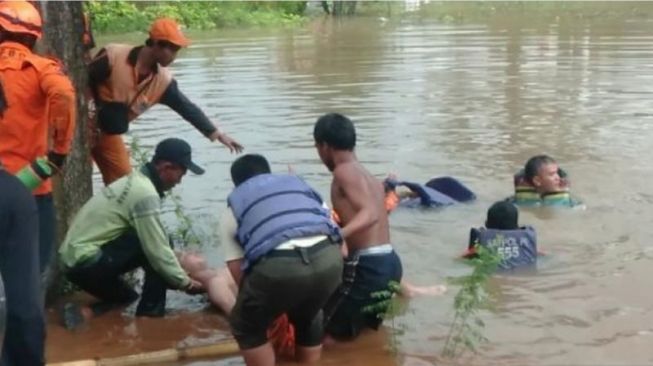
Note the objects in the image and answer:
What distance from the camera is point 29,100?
5707 mm

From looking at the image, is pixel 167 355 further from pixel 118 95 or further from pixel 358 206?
pixel 118 95

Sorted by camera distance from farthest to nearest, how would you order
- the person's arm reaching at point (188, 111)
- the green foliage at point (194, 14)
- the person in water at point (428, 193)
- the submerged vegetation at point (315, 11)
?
the green foliage at point (194, 14)
the submerged vegetation at point (315, 11)
the person in water at point (428, 193)
the person's arm reaching at point (188, 111)

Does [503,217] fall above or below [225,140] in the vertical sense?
below

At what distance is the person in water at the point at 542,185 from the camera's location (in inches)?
371

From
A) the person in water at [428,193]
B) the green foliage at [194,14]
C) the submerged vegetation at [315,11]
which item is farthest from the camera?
the green foliage at [194,14]

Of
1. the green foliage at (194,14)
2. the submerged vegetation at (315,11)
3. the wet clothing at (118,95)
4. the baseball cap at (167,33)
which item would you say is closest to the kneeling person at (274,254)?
the baseball cap at (167,33)

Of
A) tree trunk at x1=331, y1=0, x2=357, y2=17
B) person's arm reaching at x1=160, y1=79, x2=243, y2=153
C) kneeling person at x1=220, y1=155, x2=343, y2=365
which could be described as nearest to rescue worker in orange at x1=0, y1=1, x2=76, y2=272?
kneeling person at x1=220, y1=155, x2=343, y2=365

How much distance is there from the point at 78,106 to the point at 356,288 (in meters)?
2.25

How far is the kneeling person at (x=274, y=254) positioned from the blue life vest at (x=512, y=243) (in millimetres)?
2461

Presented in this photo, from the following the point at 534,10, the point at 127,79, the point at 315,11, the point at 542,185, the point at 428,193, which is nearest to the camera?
the point at 127,79

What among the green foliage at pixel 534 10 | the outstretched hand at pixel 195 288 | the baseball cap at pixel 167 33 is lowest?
the green foliage at pixel 534 10

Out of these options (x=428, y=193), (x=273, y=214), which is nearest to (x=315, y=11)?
(x=428, y=193)

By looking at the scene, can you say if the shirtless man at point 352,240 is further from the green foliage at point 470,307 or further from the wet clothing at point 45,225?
the wet clothing at point 45,225

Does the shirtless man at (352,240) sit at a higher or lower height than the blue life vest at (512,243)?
higher
